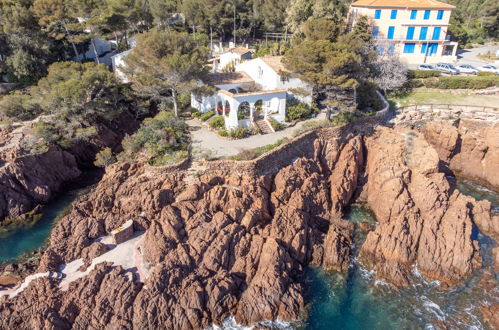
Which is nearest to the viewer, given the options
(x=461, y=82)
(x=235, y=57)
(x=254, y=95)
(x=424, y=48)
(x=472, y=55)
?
(x=254, y=95)

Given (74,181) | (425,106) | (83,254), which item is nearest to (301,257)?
→ (83,254)

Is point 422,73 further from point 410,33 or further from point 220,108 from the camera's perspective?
point 220,108

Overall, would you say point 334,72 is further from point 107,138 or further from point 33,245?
point 33,245

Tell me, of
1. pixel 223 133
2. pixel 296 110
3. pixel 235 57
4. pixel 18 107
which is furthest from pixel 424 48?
pixel 18 107

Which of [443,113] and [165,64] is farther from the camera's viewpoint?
[443,113]

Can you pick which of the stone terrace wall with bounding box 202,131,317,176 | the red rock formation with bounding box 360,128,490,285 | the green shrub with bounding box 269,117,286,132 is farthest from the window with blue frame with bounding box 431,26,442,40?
the green shrub with bounding box 269,117,286,132

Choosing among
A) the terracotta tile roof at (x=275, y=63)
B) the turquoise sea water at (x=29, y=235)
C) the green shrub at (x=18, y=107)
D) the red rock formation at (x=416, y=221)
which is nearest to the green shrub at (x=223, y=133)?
the terracotta tile roof at (x=275, y=63)
